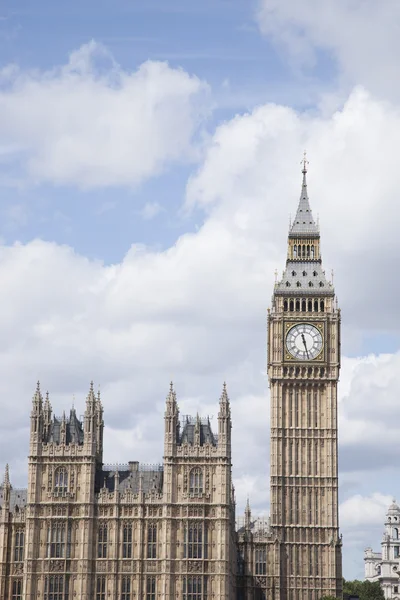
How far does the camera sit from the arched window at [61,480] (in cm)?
12875

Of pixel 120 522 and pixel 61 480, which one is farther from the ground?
pixel 61 480

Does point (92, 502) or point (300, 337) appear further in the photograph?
point (300, 337)

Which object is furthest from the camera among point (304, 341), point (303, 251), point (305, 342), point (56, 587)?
point (303, 251)

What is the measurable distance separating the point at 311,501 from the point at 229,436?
56.6ft

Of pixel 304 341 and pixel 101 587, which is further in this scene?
pixel 304 341

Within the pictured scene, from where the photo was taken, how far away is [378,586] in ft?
636

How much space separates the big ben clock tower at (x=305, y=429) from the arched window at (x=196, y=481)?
50.6ft

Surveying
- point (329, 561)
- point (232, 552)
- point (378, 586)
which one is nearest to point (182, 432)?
point (232, 552)

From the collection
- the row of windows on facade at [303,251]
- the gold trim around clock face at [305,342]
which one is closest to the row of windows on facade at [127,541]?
the gold trim around clock face at [305,342]

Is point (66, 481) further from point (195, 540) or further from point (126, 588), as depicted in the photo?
point (195, 540)

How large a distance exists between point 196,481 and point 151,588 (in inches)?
446

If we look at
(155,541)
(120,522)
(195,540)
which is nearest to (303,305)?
(195,540)

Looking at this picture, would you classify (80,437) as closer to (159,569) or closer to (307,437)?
(159,569)

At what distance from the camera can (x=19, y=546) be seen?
131 meters
